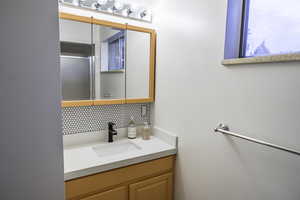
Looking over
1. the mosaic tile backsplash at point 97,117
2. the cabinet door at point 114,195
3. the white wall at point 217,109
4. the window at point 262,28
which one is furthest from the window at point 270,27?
the cabinet door at point 114,195

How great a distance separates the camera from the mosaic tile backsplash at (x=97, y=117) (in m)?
1.51

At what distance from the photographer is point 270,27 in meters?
0.94

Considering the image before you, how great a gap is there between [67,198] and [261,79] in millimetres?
1339

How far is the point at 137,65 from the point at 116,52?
9.4 inches

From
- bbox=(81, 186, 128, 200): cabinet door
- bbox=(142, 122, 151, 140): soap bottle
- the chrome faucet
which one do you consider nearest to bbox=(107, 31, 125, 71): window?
the chrome faucet

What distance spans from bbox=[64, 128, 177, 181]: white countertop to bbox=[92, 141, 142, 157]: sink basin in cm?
2

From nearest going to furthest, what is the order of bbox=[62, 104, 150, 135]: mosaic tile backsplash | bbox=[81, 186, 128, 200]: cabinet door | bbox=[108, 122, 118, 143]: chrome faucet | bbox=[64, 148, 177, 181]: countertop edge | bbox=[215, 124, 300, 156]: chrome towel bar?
bbox=[215, 124, 300, 156]: chrome towel bar, bbox=[64, 148, 177, 181]: countertop edge, bbox=[81, 186, 128, 200]: cabinet door, bbox=[62, 104, 150, 135]: mosaic tile backsplash, bbox=[108, 122, 118, 143]: chrome faucet

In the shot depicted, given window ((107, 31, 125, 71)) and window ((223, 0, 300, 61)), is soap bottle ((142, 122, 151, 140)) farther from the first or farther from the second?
window ((223, 0, 300, 61))

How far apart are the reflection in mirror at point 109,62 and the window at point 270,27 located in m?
1.03

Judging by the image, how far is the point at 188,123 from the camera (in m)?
1.38

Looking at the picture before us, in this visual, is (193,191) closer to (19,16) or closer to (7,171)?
(7,171)

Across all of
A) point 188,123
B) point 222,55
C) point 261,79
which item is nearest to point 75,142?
point 188,123

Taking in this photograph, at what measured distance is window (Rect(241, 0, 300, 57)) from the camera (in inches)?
33.6

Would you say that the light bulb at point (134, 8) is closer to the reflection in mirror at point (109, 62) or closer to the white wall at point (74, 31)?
the reflection in mirror at point (109, 62)
